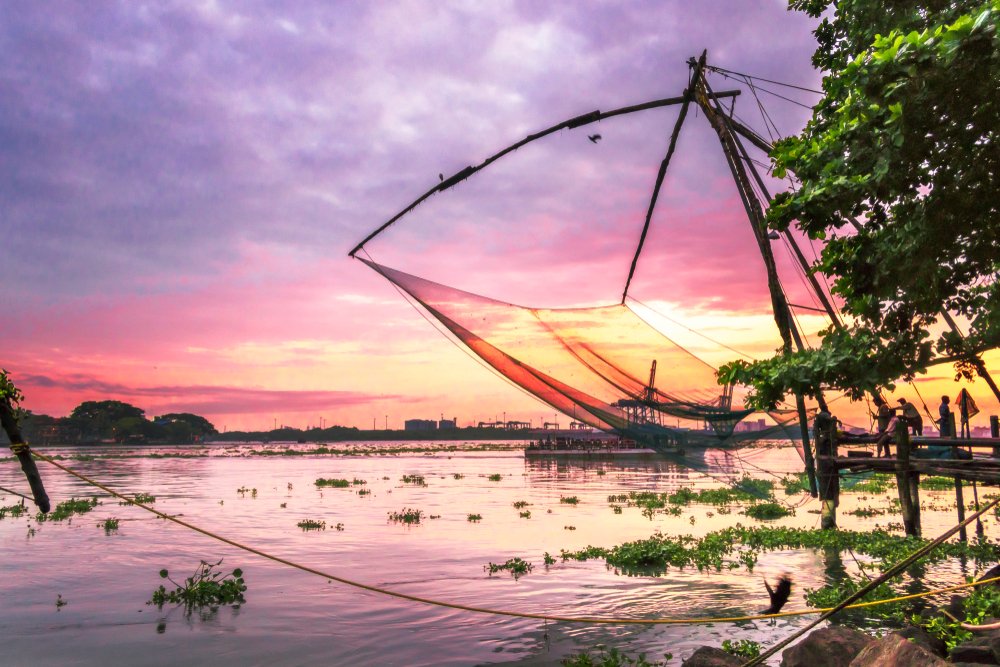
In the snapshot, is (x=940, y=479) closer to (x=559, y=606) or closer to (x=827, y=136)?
(x=559, y=606)

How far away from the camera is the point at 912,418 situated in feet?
50.2

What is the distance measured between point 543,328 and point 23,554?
12.2m

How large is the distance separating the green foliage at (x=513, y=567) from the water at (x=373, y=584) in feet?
0.61

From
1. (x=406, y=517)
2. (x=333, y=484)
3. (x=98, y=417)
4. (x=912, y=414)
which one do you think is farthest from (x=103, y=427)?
(x=912, y=414)

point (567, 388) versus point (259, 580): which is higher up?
point (567, 388)

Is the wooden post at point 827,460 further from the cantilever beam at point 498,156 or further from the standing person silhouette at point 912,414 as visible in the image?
the cantilever beam at point 498,156

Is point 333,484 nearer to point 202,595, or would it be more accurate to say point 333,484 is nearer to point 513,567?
point 513,567

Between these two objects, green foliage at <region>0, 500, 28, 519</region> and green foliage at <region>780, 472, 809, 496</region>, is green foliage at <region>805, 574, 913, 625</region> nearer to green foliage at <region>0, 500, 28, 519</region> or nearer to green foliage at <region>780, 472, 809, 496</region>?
green foliage at <region>780, 472, 809, 496</region>

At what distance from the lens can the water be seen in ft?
28.3

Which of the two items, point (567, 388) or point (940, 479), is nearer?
point (567, 388)

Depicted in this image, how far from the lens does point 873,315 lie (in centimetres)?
783

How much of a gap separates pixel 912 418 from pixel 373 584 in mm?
11796

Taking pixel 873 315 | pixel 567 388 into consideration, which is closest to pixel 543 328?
pixel 567 388

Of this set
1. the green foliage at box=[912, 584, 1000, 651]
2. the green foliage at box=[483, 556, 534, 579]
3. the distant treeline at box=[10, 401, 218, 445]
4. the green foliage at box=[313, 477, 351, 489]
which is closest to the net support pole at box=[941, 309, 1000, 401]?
the green foliage at box=[912, 584, 1000, 651]
